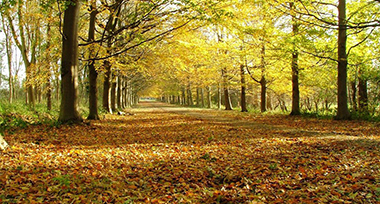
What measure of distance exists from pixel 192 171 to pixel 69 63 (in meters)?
7.20

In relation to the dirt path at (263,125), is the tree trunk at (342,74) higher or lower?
higher

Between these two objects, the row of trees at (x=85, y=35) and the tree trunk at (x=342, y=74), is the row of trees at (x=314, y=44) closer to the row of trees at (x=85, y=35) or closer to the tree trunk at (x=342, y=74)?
the tree trunk at (x=342, y=74)

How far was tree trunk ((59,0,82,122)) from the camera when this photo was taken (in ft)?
30.7

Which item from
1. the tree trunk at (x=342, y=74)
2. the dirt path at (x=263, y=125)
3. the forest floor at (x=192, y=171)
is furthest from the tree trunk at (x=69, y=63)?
the tree trunk at (x=342, y=74)

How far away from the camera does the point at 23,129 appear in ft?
28.5

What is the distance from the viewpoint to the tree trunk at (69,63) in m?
9.34

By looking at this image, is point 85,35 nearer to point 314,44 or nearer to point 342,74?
point 314,44

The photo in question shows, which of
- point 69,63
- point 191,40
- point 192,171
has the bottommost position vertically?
point 192,171

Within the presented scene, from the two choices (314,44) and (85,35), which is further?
(85,35)

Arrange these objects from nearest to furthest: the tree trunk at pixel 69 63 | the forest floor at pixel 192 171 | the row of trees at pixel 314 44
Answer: the forest floor at pixel 192 171
the tree trunk at pixel 69 63
the row of trees at pixel 314 44

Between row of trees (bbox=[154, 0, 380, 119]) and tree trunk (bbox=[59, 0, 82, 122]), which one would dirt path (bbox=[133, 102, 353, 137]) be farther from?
tree trunk (bbox=[59, 0, 82, 122])

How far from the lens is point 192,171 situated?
488 cm

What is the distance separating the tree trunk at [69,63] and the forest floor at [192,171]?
212 centimetres

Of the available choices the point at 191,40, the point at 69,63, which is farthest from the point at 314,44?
the point at 69,63
